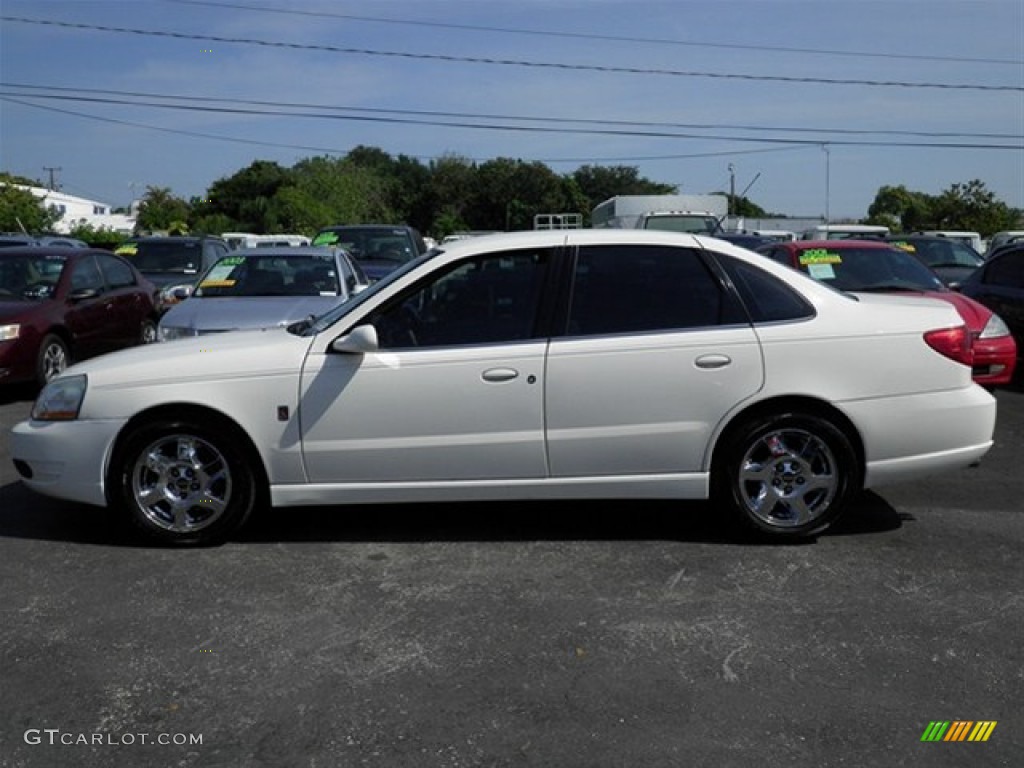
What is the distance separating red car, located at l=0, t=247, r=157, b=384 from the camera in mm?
9602

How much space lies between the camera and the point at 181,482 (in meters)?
5.17

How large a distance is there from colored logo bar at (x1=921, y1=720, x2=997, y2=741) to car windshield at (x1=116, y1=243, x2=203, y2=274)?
1415 centimetres

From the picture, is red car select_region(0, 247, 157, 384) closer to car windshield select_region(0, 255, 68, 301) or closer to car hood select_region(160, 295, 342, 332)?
car windshield select_region(0, 255, 68, 301)

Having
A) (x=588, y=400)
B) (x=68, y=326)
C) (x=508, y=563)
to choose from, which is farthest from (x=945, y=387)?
(x=68, y=326)

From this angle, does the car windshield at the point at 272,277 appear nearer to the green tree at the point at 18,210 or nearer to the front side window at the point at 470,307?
the front side window at the point at 470,307

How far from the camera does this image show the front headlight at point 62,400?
204 inches

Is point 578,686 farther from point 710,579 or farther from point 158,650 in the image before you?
point 158,650

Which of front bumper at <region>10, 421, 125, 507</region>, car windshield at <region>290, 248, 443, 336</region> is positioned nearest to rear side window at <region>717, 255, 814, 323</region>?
car windshield at <region>290, 248, 443, 336</region>

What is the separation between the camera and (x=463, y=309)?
5.17 metres

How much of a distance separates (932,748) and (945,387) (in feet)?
7.97

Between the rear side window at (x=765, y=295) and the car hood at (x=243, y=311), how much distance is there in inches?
168

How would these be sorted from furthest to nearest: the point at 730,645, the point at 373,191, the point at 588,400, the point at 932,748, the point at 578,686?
the point at 373,191 < the point at 588,400 < the point at 730,645 < the point at 578,686 < the point at 932,748

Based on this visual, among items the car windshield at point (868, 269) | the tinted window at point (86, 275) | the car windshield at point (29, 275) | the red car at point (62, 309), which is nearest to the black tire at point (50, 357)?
the red car at point (62, 309)

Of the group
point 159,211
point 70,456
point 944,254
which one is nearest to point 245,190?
point 159,211
